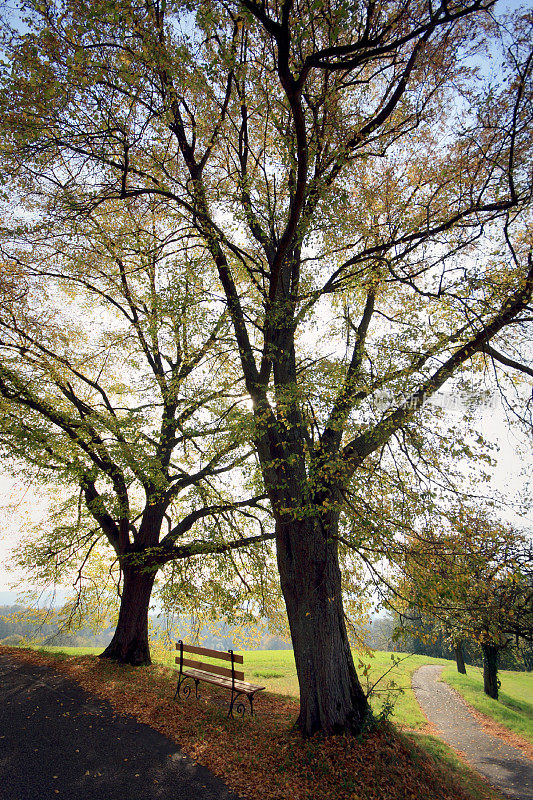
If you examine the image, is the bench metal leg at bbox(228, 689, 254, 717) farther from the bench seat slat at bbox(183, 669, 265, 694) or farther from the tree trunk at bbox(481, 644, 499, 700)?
the tree trunk at bbox(481, 644, 499, 700)

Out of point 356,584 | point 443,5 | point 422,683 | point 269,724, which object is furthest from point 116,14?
point 422,683

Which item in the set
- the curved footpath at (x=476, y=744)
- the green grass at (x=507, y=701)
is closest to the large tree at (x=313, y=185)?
the curved footpath at (x=476, y=744)

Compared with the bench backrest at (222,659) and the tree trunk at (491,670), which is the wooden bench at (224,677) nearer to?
the bench backrest at (222,659)

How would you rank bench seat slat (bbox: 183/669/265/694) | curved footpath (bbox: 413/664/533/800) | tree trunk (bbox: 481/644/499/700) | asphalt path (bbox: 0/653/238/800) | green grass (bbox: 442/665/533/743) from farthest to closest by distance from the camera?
tree trunk (bbox: 481/644/499/700)
green grass (bbox: 442/665/533/743)
curved footpath (bbox: 413/664/533/800)
bench seat slat (bbox: 183/669/265/694)
asphalt path (bbox: 0/653/238/800)

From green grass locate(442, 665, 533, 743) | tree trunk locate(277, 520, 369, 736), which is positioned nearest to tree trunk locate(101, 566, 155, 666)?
tree trunk locate(277, 520, 369, 736)

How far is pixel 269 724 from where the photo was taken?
7.44 m

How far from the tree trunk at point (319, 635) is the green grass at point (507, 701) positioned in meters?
12.5

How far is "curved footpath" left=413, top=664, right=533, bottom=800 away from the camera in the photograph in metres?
8.81

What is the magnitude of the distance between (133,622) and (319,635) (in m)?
7.34

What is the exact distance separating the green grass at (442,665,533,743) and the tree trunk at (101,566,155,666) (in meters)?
13.6

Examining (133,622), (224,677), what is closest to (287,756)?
(224,677)

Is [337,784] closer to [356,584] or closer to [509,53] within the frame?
[356,584]

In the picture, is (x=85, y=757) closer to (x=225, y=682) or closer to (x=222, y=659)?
(x=225, y=682)

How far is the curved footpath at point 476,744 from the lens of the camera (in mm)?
8812
